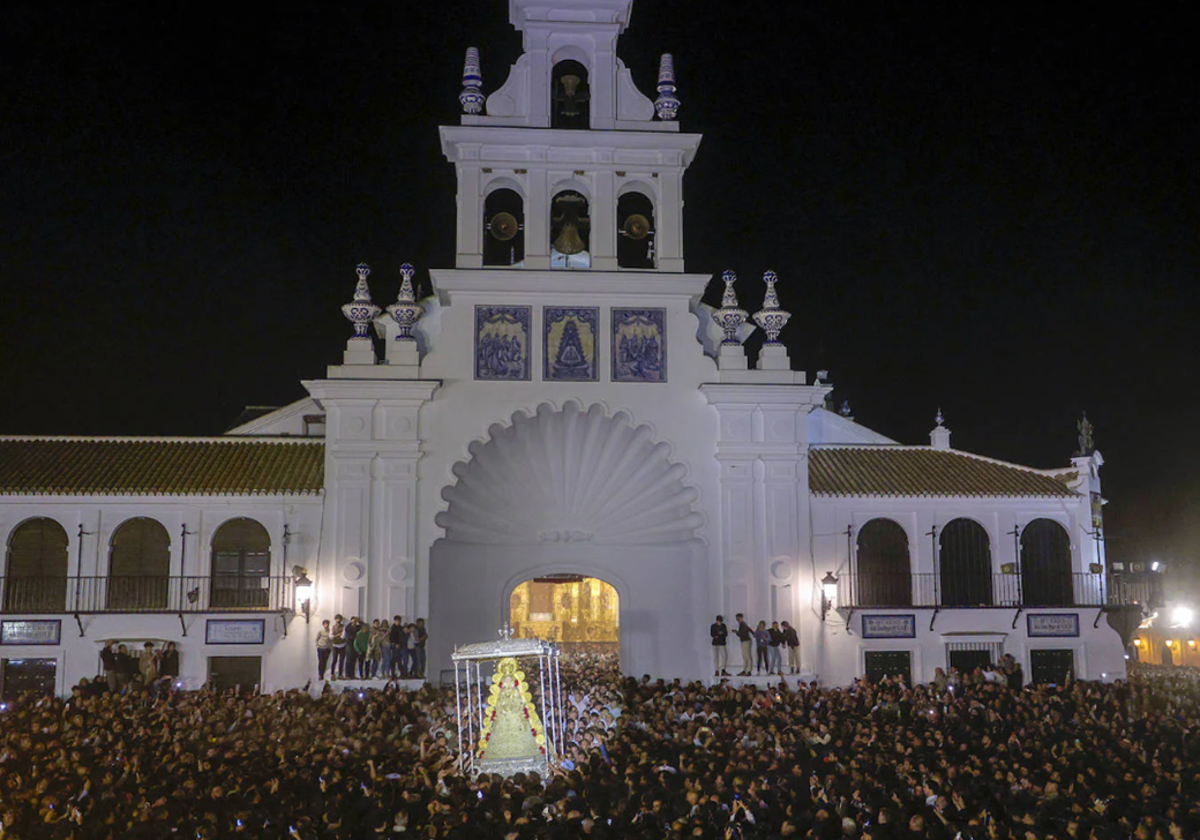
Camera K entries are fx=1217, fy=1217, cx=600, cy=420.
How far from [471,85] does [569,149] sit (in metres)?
2.79

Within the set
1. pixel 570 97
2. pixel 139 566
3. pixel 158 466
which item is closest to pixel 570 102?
pixel 570 97

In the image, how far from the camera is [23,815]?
42.1 ft

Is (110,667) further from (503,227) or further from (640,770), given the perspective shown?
(640,770)

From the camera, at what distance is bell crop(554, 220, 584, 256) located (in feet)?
96.6

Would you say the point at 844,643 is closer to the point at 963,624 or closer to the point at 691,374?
the point at 963,624

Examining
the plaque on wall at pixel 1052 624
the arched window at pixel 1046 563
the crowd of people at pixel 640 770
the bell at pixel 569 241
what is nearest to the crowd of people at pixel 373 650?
the crowd of people at pixel 640 770

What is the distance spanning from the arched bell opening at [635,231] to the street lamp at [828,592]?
28.2ft

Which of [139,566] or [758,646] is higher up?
[139,566]

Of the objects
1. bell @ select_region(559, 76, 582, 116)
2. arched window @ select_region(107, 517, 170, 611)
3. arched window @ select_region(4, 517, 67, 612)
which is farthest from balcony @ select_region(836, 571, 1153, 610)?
arched window @ select_region(4, 517, 67, 612)

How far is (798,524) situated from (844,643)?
9.35 ft

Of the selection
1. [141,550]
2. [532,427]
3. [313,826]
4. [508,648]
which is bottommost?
[313,826]

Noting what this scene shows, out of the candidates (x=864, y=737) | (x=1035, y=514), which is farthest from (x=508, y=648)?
(x=1035, y=514)

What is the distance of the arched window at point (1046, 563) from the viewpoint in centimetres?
2905

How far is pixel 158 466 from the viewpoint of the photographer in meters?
28.0
